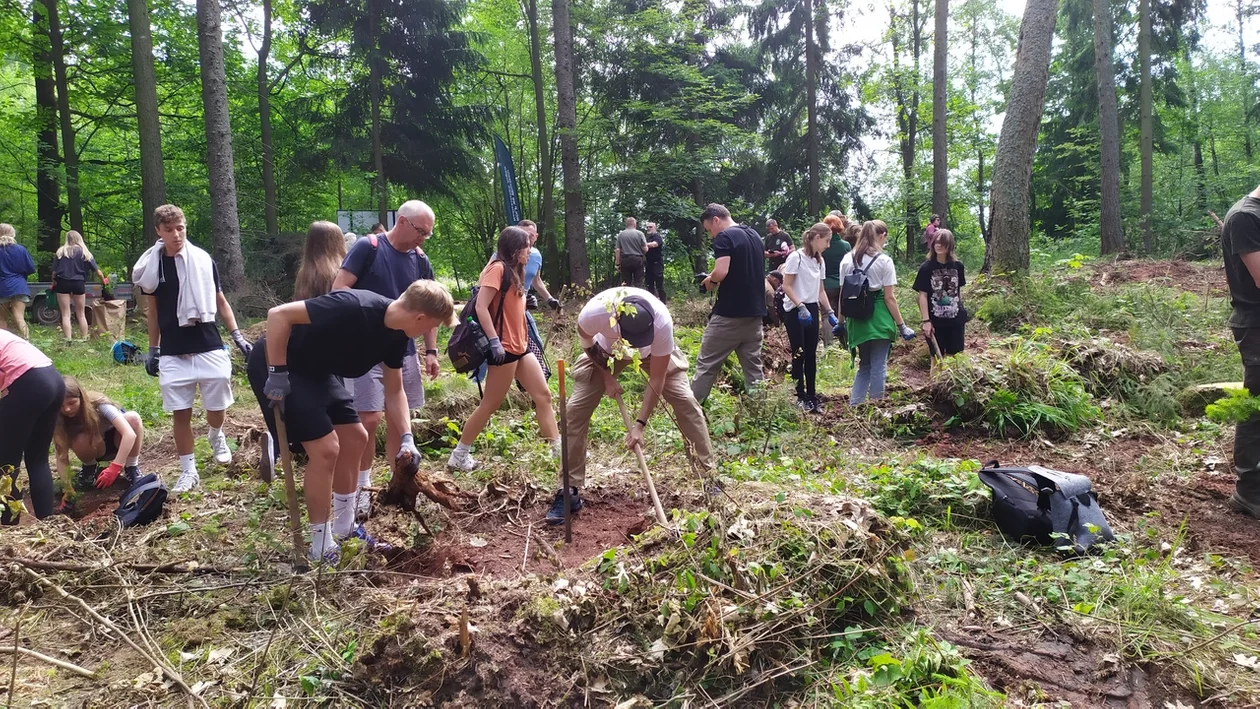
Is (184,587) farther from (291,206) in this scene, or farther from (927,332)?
(291,206)

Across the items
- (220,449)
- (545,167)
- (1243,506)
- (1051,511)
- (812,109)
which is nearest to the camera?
(1051,511)

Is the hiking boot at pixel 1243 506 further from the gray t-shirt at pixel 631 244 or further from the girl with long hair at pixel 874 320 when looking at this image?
the gray t-shirt at pixel 631 244

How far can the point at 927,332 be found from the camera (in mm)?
6855

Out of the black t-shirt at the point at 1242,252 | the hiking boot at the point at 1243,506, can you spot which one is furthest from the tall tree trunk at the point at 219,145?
the hiking boot at the point at 1243,506

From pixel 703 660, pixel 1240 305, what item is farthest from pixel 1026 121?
pixel 703 660

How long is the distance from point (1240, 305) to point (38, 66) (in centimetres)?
2125

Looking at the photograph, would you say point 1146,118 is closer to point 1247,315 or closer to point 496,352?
point 1247,315

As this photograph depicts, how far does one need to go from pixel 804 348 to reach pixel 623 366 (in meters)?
3.02

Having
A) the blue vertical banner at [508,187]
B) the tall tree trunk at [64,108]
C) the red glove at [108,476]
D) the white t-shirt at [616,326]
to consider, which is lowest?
the red glove at [108,476]

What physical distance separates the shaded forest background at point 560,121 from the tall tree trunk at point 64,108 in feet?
0.16

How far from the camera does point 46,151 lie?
17.2m

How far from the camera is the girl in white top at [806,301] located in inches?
270

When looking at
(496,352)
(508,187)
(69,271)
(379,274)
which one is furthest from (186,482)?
(508,187)

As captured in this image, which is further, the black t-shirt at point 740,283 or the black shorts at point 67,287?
the black shorts at point 67,287
